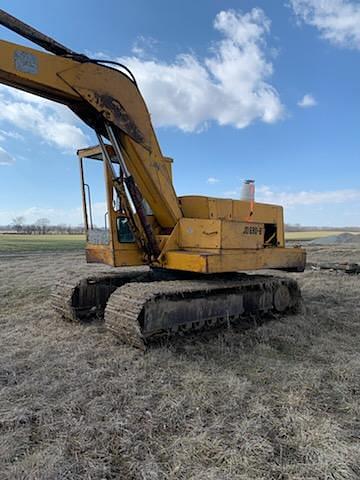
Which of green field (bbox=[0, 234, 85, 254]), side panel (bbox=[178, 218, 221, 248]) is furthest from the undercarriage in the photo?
green field (bbox=[0, 234, 85, 254])

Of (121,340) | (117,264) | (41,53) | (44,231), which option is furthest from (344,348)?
(44,231)

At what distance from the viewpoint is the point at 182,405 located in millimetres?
3795

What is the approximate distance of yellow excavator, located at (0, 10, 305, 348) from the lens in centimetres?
506

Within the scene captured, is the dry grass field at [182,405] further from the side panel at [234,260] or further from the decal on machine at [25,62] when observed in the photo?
the decal on machine at [25,62]

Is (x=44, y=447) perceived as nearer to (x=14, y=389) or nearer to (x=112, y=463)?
(x=112, y=463)

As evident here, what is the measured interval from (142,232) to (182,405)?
301cm

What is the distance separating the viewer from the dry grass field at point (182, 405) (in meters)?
2.88

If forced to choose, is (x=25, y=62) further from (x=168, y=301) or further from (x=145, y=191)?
(x=168, y=301)

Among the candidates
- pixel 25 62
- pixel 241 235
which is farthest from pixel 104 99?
pixel 241 235

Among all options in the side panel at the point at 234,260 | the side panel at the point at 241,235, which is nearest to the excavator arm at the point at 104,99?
the side panel at the point at 234,260

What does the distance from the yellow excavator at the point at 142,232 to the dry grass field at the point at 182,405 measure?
19.9 inches

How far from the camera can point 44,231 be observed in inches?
2499

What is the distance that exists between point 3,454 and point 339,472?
2.55 m

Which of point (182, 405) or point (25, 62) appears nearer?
point (182, 405)
